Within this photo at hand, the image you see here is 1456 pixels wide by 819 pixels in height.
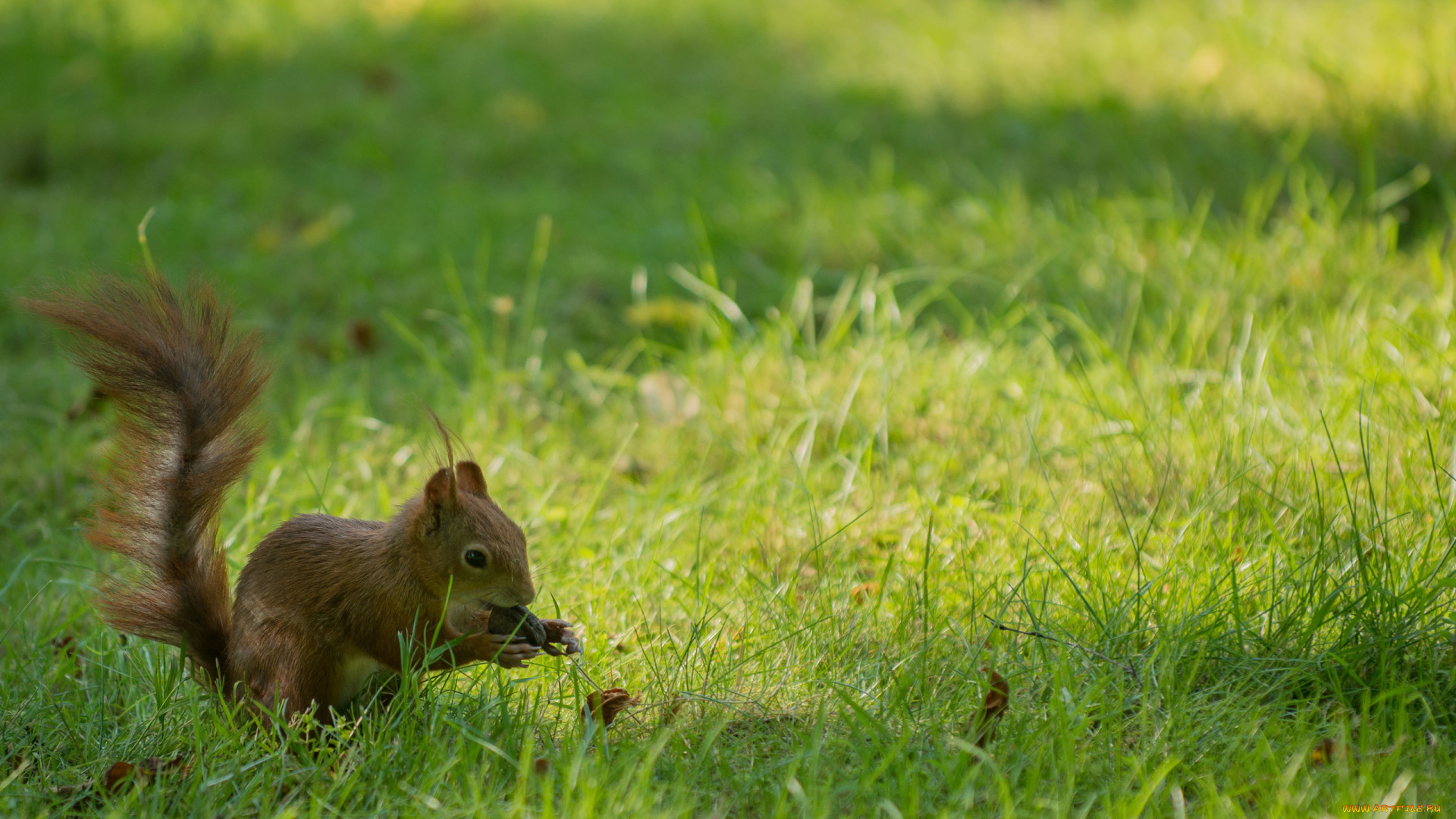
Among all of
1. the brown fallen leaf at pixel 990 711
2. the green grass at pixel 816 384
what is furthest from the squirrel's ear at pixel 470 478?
the brown fallen leaf at pixel 990 711

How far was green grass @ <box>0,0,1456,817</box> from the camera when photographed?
5.44 ft

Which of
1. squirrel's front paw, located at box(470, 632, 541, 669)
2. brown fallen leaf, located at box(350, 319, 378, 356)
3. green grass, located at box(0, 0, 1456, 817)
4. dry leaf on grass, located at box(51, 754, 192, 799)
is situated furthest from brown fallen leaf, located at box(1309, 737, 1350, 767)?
brown fallen leaf, located at box(350, 319, 378, 356)

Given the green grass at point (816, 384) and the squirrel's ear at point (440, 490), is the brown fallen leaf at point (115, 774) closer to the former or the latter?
the green grass at point (816, 384)

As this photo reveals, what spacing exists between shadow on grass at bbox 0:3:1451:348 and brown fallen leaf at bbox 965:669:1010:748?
5.69 ft

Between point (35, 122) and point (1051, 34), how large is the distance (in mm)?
4669

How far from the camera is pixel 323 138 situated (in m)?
5.06

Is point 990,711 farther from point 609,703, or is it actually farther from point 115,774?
point 115,774

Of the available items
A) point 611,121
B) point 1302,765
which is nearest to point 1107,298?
point 1302,765

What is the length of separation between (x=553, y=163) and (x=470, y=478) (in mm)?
3305

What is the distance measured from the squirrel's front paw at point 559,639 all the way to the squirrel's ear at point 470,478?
9.0 inches

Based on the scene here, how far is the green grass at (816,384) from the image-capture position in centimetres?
166

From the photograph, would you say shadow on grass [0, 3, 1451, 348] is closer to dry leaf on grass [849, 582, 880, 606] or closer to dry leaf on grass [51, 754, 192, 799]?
dry leaf on grass [849, 582, 880, 606]

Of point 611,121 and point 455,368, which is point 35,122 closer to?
point 611,121

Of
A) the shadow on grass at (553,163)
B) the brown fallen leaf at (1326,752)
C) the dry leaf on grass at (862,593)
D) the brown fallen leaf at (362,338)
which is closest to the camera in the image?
the brown fallen leaf at (1326,752)
